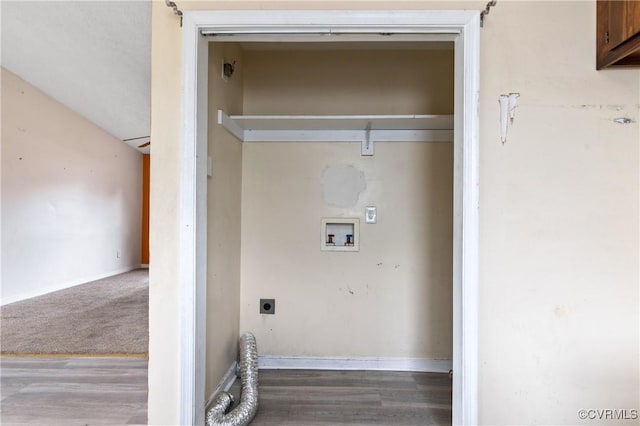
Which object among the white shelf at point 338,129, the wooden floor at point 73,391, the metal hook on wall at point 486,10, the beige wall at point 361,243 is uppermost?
the metal hook on wall at point 486,10

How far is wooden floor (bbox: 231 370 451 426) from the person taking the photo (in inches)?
74.5

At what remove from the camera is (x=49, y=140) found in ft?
15.8

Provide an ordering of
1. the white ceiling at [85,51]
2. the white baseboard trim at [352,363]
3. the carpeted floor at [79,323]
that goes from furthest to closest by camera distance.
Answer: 1. the white ceiling at [85,51]
2. the carpeted floor at [79,323]
3. the white baseboard trim at [352,363]

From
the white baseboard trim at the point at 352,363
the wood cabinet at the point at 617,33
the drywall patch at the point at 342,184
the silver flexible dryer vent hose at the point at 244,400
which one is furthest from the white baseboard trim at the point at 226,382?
the wood cabinet at the point at 617,33

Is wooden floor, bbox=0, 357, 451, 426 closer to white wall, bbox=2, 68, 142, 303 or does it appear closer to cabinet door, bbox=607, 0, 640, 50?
cabinet door, bbox=607, 0, 640, 50

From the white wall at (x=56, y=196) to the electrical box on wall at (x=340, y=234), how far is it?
163 inches

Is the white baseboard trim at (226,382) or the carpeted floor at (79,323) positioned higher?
the white baseboard trim at (226,382)

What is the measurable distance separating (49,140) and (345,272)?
4.76 m

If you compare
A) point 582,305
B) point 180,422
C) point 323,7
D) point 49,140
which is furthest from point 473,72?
point 49,140

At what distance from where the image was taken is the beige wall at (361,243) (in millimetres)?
2525

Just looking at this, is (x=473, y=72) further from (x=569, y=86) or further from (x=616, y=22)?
(x=616, y=22)

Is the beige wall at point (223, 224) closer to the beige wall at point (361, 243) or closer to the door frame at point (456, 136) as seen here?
the beige wall at point (361, 243)

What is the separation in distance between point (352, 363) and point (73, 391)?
1813 mm

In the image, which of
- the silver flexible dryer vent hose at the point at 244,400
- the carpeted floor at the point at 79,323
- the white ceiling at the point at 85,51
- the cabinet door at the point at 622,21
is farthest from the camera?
the white ceiling at the point at 85,51
